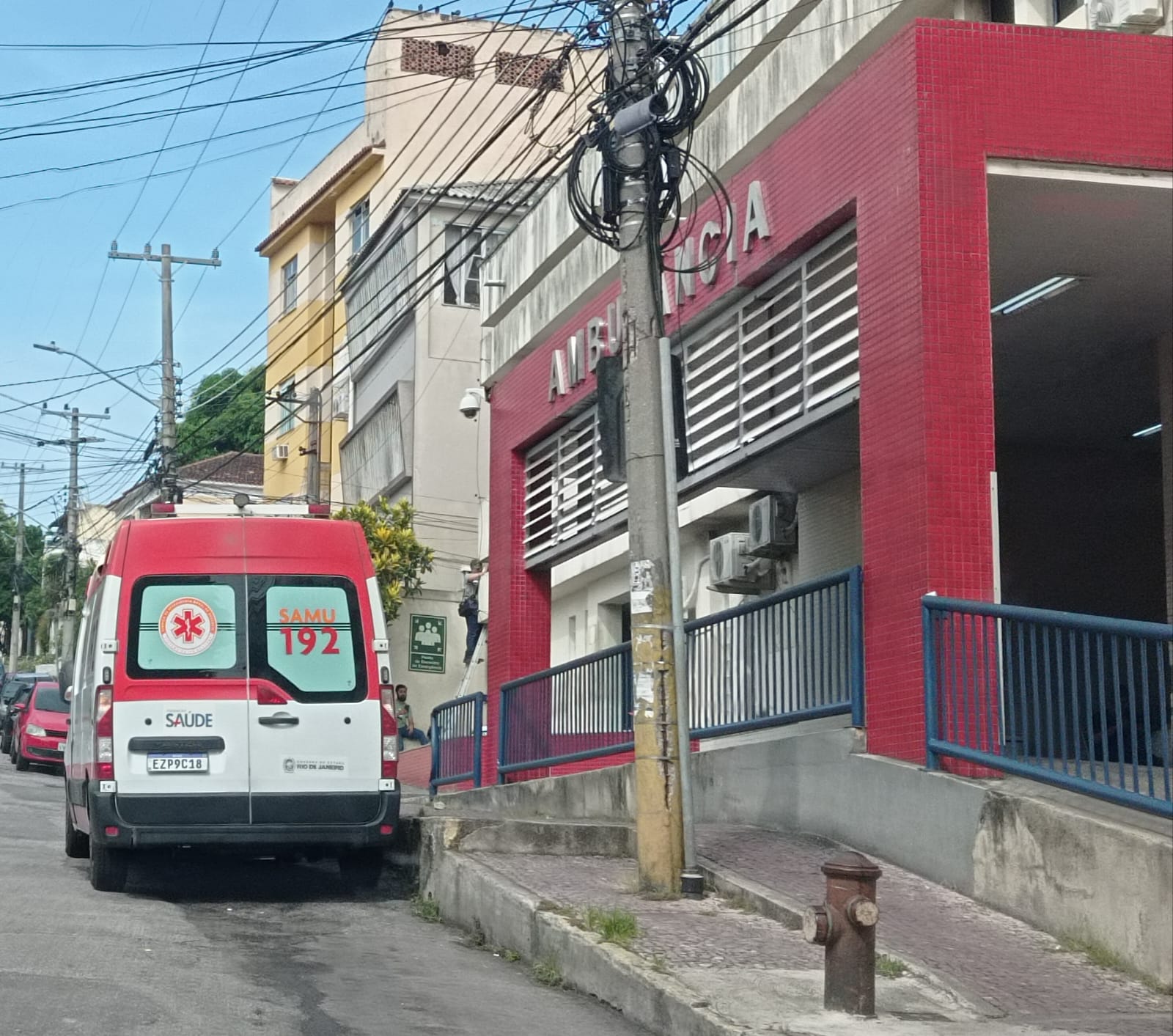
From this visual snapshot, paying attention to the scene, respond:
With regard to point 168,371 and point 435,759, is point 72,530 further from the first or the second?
point 435,759

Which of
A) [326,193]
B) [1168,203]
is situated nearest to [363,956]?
[1168,203]

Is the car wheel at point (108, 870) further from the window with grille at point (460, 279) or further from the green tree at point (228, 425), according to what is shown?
the green tree at point (228, 425)

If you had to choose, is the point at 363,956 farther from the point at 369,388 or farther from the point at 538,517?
the point at 369,388

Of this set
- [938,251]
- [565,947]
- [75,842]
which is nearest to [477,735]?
[75,842]

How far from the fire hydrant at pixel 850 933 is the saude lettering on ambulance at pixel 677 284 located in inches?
188

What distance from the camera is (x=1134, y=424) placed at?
52.1 feet

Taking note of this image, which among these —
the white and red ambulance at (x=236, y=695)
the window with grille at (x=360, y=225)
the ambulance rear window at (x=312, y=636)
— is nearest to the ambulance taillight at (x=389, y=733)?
the white and red ambulance at (x=236, y=695)

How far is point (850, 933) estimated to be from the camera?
6.83 m

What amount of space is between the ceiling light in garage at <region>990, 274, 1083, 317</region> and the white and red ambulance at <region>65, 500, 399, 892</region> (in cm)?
519

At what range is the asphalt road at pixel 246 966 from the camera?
7.24 meters

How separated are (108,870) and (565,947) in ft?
14.1

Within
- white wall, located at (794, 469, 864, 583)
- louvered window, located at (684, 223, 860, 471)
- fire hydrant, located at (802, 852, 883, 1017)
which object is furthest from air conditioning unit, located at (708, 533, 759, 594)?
fire hydrant, located at (802, 852, 883, 1017)

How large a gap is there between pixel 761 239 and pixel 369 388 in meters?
23.1

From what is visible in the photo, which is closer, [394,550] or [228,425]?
[394,550]
